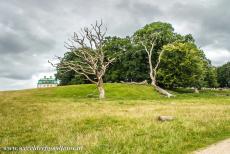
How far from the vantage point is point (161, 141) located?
48.3ft

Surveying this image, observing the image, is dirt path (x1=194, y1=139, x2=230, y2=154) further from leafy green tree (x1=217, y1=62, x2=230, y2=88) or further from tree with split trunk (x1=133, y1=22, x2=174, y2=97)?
leafy green tree (x1=217, y1=62, x2=230, y2=88)

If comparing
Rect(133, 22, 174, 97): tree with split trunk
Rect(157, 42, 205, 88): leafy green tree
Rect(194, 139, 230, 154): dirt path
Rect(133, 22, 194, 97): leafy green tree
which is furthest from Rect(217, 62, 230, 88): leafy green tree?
Rect(194, 139, 230, 154): dirt path

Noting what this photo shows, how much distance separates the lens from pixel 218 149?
13.2 metres

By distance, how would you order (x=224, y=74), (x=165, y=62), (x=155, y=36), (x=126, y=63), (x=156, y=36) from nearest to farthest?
(x=165, y=62) → (x=156, y=36) → (x=155, y=36) → (x=126, y=63) → (x=224, y=74)

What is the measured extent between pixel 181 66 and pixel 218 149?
60.3 m

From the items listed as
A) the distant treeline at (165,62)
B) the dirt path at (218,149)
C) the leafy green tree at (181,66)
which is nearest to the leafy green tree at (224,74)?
the distant treeline at (165,62)

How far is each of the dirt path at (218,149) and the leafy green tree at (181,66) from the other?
5772 cm

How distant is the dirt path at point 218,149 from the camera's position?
12.8 meters

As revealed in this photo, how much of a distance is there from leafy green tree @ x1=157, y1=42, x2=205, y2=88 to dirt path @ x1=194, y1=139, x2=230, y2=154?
57.7m

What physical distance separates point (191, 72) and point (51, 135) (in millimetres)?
60390

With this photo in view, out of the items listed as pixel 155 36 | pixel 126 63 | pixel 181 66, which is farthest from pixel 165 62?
pixel 126 63

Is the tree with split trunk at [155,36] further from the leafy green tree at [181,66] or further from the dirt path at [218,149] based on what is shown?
the dirt path at [218,149]

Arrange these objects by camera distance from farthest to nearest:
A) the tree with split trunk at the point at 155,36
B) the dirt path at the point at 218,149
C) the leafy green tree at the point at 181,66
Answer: the tree with split trunk at the point at 155,36, the leafy green tree at the point at 181,66, the dirt path at the point at 218,149

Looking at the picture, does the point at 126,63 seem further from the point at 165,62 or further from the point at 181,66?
the point at 181,66
